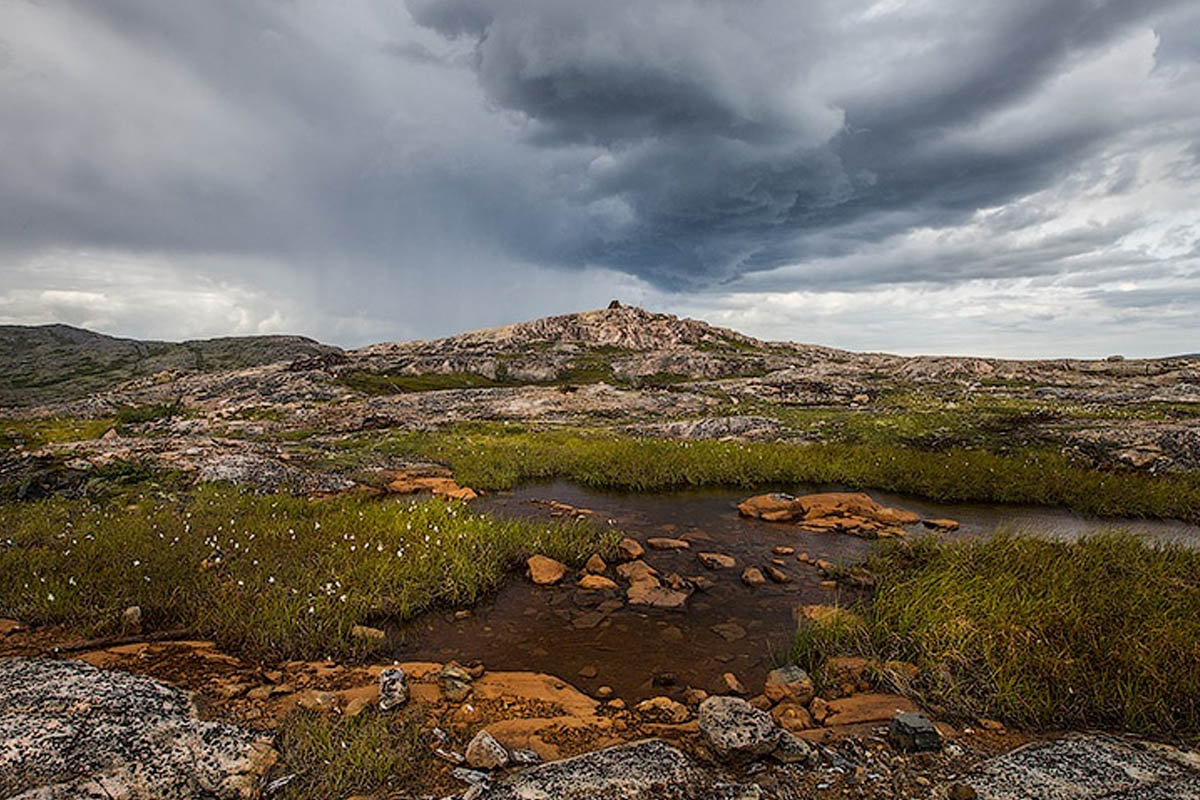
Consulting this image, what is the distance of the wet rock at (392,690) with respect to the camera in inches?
243

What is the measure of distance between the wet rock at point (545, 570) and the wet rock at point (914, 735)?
7.17 meters

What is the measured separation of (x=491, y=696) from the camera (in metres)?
6.74

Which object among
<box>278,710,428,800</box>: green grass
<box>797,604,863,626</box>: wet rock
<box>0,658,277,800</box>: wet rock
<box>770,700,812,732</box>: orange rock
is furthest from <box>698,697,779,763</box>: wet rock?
<box>0,658,277,800</box>: wet rock

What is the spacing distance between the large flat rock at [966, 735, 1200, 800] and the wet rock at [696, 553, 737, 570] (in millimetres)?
7101

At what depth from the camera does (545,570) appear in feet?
37.7

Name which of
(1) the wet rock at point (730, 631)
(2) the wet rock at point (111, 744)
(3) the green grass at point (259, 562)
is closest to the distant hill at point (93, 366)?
(3) the green grass at point (259, 562)

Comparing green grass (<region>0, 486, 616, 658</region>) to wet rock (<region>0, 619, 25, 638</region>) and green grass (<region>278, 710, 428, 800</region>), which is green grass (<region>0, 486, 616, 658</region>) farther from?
green grass (<region>278, 710, 428, 800</region>)

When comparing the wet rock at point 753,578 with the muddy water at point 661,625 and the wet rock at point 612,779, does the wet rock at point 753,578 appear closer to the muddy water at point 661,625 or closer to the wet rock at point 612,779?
the muddy water at point 661,625

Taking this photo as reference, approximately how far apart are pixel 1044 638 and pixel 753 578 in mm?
5066

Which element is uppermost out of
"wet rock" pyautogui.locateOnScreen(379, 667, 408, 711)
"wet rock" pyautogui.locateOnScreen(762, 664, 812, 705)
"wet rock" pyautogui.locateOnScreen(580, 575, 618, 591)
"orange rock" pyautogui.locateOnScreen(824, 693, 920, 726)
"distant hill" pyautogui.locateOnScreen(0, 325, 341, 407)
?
"distant hill" pyautogui.locateOnScreen(0, 325, 341, 407)

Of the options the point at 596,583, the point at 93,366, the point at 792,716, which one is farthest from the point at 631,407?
the point at 93,366

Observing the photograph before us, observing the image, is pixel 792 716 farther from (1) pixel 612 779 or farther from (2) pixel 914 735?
(1) pixel 612 779

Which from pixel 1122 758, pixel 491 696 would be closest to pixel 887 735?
pixel 1122 758

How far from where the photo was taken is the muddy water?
7867mm
